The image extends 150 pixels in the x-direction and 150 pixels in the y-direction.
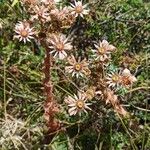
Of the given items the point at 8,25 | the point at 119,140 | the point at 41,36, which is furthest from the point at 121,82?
the point at 8,25

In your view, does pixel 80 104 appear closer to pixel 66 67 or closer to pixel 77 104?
pixel 77 104

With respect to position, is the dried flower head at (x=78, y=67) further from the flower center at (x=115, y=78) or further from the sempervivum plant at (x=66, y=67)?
the flower center at (x=115, y=78)

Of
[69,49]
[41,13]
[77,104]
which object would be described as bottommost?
[77,104]

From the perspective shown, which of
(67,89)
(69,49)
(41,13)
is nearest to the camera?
(41,13)

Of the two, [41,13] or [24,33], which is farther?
[24,33]

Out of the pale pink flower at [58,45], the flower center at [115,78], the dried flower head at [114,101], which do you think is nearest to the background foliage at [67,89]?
the dried flower head at [114,101]

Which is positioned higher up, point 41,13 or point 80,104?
point 41,13

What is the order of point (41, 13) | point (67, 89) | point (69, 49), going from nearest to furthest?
1. point (41, 13)
2. point (69, 49)
3. point (67, 89)

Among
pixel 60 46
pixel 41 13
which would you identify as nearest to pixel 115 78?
pixel 60 46
